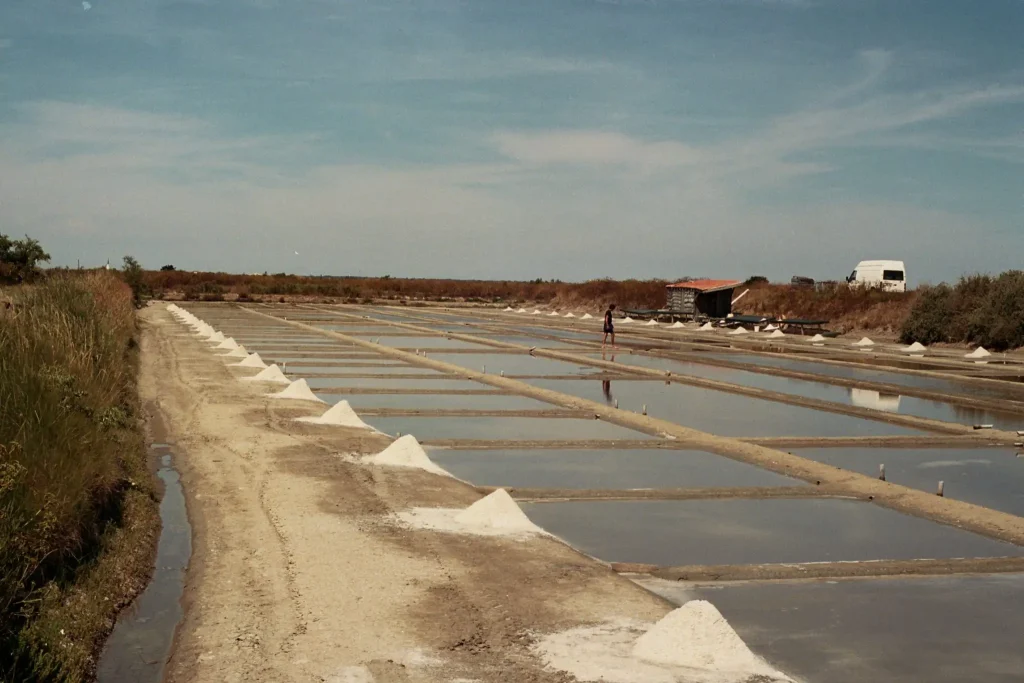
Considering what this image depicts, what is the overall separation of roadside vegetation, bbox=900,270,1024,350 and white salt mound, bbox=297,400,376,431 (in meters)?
26.6

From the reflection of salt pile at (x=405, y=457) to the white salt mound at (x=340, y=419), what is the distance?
265 centimetres

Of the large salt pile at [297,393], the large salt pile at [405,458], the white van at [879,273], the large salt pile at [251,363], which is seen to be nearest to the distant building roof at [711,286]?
the white van at [879,273]

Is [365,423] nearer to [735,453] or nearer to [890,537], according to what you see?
[735,453]

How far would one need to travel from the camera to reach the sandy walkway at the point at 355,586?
5668 millimetres

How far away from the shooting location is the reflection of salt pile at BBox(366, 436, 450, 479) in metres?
11.4

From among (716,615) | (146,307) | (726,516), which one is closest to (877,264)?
(146,307)

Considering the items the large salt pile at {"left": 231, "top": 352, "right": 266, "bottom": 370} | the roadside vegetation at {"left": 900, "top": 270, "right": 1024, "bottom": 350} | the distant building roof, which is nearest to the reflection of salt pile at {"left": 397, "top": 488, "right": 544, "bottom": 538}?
the large salt pile at {"left": 231, "top": 352, "right": 266, "bottom": 370}

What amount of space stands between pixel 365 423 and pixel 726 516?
22.1 feet

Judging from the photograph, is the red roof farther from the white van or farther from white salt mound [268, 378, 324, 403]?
white salt mound [268, 378, 324, 403]

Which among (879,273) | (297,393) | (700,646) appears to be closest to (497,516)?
(700,646)

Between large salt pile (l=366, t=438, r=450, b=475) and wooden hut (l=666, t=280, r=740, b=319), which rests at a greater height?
wooden hut (l=666, t=280, r=740, b=319)

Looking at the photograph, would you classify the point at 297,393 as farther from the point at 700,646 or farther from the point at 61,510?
the point at 700,646

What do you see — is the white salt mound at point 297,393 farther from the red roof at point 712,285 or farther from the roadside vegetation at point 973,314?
the red roof at point 712,285

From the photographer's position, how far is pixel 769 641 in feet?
20.7
